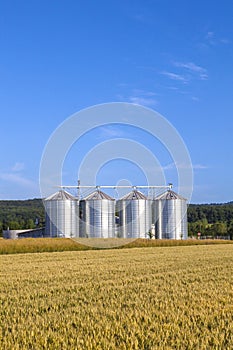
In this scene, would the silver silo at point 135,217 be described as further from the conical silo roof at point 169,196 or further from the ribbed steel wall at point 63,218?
the ribbed steel wall at point 63,218

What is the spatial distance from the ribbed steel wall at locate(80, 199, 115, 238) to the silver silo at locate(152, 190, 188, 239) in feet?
27.1

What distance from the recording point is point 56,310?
37.7 ft

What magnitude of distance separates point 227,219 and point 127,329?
481 feet

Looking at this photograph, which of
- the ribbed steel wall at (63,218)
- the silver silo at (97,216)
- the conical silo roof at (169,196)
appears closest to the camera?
the silver silo at (97,216)

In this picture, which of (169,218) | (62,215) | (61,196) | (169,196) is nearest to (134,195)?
(169,196)

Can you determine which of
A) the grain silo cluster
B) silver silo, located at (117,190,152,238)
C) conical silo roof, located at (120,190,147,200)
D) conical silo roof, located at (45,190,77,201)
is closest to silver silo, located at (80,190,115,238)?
the grain silo cluster

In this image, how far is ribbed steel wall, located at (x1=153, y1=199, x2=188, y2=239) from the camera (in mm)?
74000

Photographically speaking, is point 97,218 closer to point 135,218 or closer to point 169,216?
point 135,218

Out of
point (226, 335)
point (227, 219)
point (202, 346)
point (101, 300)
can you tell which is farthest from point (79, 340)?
point (227, 219)

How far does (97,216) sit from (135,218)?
6464 millimetres

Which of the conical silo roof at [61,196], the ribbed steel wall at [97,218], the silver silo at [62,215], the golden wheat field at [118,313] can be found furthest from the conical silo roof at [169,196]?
the golden wheat field at [118,313]

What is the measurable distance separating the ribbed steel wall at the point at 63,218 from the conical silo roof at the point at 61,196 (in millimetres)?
465

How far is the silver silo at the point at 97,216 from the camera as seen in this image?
221 feet

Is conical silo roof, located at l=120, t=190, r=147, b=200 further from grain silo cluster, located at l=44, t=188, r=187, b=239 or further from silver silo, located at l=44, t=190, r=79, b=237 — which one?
silver silo, located at l=44, t=190, r=79, b=237
